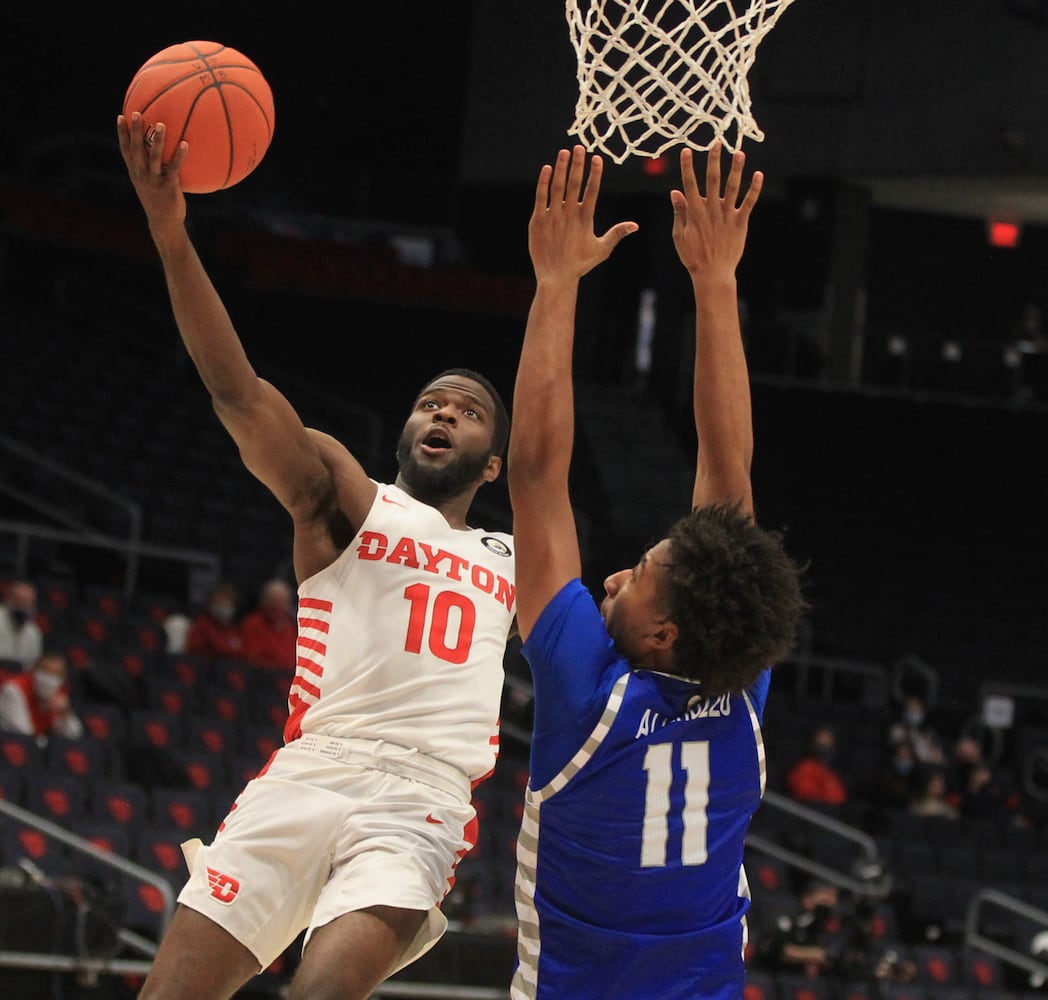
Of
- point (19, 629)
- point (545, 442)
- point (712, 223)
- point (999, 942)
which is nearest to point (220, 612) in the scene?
point (19, 629)

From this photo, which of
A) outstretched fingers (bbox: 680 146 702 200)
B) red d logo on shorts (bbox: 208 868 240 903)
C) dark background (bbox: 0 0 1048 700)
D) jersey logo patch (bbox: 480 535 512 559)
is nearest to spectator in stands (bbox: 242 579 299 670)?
dark background (bbox: 0 0 1048 700)

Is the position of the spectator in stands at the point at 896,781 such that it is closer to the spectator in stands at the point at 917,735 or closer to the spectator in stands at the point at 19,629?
the spectator in stands at the point at 917,735

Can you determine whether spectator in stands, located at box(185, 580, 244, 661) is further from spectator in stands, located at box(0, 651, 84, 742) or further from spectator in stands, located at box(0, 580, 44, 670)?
spectator in stands, located at box(0, 651, 84, 742)

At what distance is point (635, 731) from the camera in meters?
3.09

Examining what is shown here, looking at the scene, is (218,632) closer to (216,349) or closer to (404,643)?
(404,643)

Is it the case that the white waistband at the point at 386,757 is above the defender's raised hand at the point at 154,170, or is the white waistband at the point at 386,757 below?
below

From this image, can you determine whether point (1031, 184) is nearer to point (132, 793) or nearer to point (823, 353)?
point (823, 353)

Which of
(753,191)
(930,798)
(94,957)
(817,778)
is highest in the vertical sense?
(753,191)

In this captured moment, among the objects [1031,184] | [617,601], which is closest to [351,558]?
[617,601]

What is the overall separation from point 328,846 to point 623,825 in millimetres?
1139

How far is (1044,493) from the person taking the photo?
1867cm

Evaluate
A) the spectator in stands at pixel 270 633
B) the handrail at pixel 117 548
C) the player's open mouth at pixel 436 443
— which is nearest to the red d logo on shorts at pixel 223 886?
the player's open mouth at pixel 436 443

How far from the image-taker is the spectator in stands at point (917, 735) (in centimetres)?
1445

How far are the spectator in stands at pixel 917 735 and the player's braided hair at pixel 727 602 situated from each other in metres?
11.7
